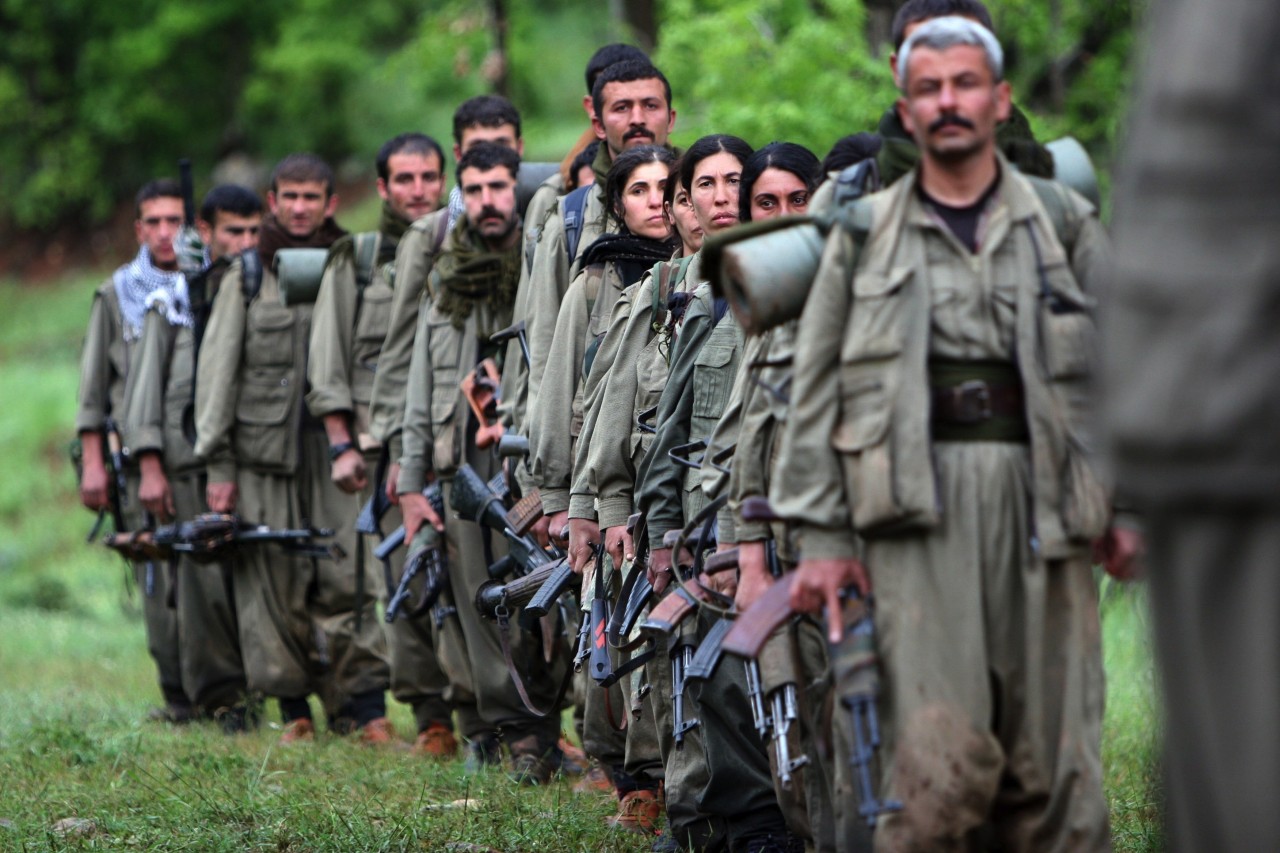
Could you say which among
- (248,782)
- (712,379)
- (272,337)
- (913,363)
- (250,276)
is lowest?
(248,782)

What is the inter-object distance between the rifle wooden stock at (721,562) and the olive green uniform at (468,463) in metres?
2.91

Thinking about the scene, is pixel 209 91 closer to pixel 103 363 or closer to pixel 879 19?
pixel 879 19

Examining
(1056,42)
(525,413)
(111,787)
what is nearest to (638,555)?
(525,413)

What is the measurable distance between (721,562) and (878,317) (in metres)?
1.48

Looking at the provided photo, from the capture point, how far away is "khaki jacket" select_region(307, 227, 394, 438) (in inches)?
409

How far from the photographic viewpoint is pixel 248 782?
26.1ft

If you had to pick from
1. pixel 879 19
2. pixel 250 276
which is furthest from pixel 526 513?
pixel 879 19

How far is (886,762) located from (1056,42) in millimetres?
11438

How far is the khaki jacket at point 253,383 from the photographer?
10.9 meters

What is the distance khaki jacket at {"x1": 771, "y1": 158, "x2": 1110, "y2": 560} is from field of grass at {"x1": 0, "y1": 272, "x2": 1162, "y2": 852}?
1472mm

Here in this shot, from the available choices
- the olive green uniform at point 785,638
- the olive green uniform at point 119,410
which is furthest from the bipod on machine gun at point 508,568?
the olive green uniform at point 119,410

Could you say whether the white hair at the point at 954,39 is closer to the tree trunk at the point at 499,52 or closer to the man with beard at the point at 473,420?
the man with beard at the point at 473,420

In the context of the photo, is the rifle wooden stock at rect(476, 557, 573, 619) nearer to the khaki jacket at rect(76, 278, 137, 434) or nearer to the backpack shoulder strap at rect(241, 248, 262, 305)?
the backpack shoulder strap at rect(241, 248, 262, 305)

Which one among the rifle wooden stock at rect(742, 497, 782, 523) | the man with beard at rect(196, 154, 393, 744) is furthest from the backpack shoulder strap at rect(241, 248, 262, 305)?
the rifle wooden stock at rect(742, 497, 782, 523)
